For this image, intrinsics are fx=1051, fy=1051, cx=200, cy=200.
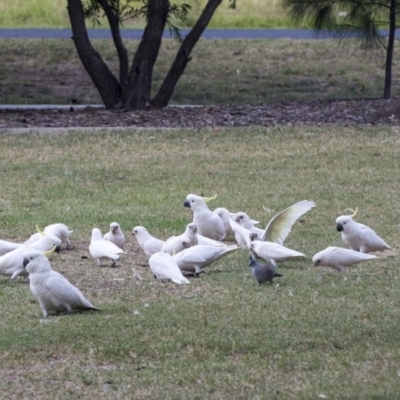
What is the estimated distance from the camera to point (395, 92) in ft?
67.4

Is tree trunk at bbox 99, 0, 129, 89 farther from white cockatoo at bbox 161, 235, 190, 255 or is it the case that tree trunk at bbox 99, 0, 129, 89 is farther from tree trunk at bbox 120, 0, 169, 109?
white cockatoo at bbox 161, 235, 190, 255

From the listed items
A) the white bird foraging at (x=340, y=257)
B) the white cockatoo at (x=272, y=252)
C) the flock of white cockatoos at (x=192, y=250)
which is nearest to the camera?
the flock of white cockatoos at (x=192, y=250)

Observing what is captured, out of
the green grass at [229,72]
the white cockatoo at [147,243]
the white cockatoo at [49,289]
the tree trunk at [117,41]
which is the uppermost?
the tree trunk at [117,41]

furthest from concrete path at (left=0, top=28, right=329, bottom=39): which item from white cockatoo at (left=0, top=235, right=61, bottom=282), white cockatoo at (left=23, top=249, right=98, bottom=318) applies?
white cockatoo at (left=23, top=249, right=98, bottom=318)

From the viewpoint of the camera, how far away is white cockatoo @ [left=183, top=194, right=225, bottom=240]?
8.88 meters

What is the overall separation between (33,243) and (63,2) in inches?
1078

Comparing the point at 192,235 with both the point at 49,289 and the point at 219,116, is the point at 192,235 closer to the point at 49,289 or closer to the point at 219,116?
the point at 49,289

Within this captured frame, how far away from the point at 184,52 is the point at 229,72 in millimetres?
6061

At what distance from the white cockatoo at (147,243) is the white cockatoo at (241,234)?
2.27ft

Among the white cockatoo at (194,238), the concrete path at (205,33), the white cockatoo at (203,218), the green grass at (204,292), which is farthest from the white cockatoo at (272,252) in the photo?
the concrete path at (205,33)

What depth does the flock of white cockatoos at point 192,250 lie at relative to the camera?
6.57 meters

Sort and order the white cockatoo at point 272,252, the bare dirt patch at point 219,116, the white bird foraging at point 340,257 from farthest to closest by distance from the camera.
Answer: the bare dirt patch at point 219,116 < the white cockatoo at point 272,252 < the white bird foraging at point 340,257

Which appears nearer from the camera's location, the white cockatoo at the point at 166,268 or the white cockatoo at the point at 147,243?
the white cockatoo at the point at 166,268

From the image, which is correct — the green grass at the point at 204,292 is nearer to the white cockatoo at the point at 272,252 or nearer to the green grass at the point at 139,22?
the white cockatoo at the point at 272,252
